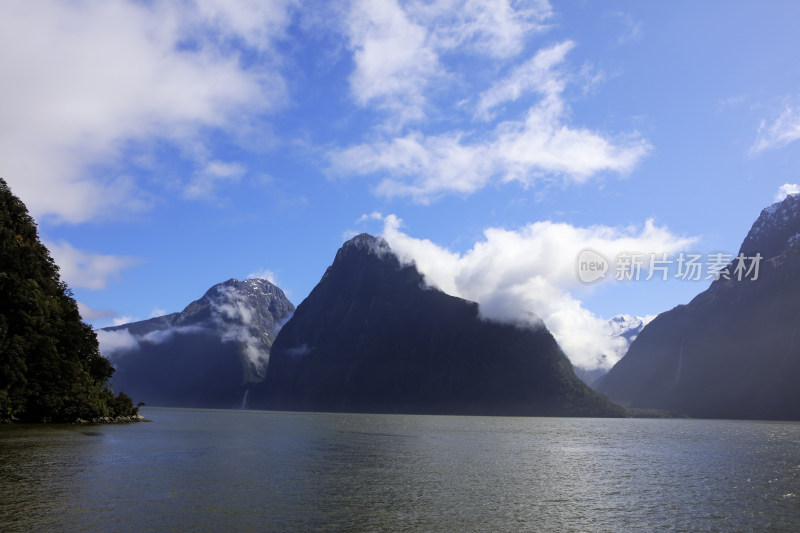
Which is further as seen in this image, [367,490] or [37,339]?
[37,339]

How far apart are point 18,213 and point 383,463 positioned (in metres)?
90.0

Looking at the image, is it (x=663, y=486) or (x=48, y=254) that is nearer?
(x=663, y=486)

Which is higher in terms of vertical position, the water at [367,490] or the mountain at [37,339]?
the mountain at [37,339]

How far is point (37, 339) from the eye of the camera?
3369 inches

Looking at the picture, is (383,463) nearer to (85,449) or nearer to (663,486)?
(663,486)

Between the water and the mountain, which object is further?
the mountain

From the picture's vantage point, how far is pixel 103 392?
111938 millimetres

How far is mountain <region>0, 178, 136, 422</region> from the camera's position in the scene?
8250 centimetres

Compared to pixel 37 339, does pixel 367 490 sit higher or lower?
lower

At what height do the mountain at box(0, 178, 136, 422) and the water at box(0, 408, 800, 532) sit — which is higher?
the mountain at box(0, 178, 136, 422)

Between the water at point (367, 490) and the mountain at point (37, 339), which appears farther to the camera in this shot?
the mountain at point (37, 339)

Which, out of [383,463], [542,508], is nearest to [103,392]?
[383,463]

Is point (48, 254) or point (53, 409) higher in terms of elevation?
point (48, 254)

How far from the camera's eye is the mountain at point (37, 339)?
82500 mm
